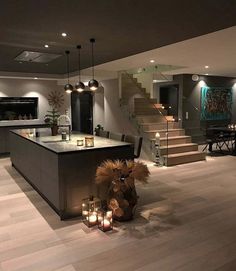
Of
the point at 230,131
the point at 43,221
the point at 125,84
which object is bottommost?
the point at 43,221

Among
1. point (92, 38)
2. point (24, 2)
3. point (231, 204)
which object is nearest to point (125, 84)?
point (92, 38)

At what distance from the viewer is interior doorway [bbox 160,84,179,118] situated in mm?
9570

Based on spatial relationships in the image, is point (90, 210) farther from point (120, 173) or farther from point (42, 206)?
point (42, 206)

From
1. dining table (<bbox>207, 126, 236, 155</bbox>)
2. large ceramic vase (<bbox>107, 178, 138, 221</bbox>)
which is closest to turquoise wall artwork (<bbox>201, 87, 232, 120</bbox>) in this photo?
dining table (<bbox>207, 126, 236, 155</bbox>)

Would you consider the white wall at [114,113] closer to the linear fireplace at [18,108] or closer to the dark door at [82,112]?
the dark door at [82,112]

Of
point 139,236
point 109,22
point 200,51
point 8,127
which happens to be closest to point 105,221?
point 139,236

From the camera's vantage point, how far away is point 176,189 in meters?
4.77

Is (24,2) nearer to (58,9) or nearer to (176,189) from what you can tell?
(58,9)

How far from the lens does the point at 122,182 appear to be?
134 inches

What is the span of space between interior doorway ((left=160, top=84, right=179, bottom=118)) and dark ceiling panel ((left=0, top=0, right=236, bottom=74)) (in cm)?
520

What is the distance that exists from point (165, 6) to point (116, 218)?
104 inches

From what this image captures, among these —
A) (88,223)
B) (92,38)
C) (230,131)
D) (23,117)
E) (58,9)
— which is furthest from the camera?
(23,117)

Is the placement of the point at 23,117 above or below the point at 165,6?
below

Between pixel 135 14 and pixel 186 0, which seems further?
pixel 135 14
